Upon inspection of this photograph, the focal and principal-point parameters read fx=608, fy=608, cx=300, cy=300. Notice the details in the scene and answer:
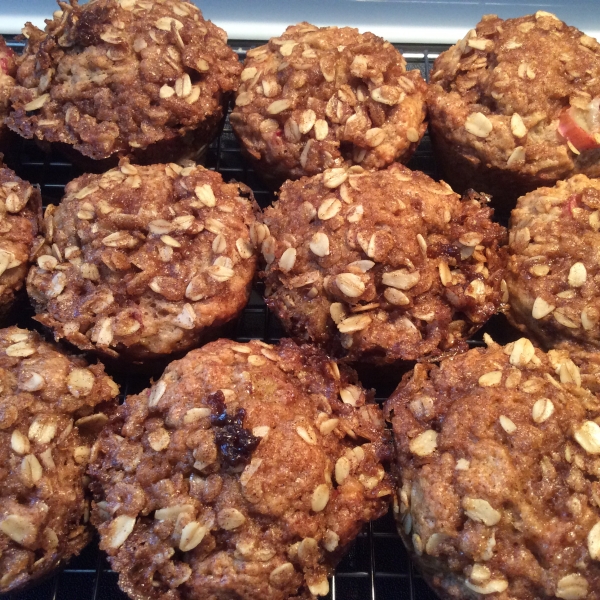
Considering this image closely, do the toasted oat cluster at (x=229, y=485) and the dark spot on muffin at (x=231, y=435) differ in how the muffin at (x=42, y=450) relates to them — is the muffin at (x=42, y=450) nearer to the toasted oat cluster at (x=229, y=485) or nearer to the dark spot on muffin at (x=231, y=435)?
the toasted oat cluster at (x=229, y=485)

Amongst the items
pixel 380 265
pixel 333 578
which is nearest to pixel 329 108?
pixel 380 265

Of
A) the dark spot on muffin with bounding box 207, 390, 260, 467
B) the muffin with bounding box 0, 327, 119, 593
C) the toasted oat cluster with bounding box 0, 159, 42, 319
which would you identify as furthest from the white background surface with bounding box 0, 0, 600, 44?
the dark spot on muffin with bounding box 207, 390, 260, 467

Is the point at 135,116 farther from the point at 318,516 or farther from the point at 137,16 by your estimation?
the point at 318,516

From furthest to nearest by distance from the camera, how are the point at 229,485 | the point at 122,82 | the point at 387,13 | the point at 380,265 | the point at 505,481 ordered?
the point at 387,13, the point at 122,82, the point at 380,265, the point at 229,485, the point at 505,481

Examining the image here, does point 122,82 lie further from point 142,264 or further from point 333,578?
point 333,578

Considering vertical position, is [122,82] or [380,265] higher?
[122,82]

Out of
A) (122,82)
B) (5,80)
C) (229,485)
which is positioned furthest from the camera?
(5,80)

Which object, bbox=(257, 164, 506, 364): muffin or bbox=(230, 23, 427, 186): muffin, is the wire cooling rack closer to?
bbox=(257, 164, 506, 364): muffin
